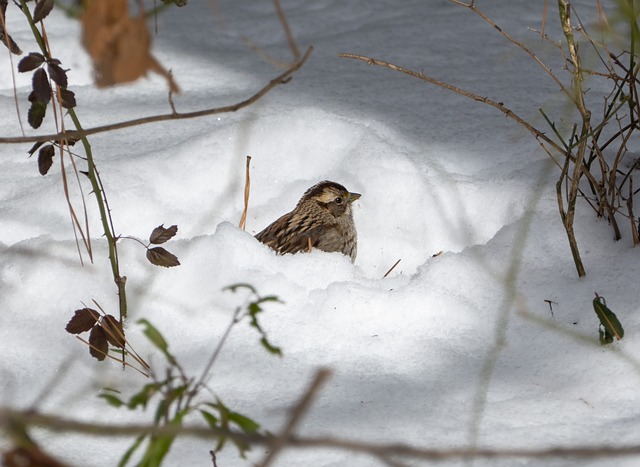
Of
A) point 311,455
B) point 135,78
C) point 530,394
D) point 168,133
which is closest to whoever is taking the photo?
point 135,78

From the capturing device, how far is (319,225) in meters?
3.79

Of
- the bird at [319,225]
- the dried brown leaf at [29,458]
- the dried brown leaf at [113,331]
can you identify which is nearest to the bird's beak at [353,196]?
the bird at [319,225]

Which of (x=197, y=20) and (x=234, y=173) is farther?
(x=197, y=20)

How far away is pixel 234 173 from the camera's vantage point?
13.1 feet

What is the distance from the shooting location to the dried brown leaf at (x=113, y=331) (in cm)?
264

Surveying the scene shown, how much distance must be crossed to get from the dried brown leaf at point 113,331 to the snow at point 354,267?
0.09 m

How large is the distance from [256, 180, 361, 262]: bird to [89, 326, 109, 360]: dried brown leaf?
1.10m

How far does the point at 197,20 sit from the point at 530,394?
12.9 feet

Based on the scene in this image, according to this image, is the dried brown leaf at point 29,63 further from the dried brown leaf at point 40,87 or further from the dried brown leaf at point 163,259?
the dried brown leaf at point 163,259

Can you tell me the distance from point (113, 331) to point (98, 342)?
0.09m

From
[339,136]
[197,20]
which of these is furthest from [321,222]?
[197,20]

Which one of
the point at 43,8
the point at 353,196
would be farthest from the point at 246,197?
the point at 43,8

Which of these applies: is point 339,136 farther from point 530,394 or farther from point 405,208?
point 530,394

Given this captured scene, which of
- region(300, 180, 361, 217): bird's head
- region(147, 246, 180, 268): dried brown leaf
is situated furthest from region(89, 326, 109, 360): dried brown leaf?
region(300, 180, 361, 217): bird's head
